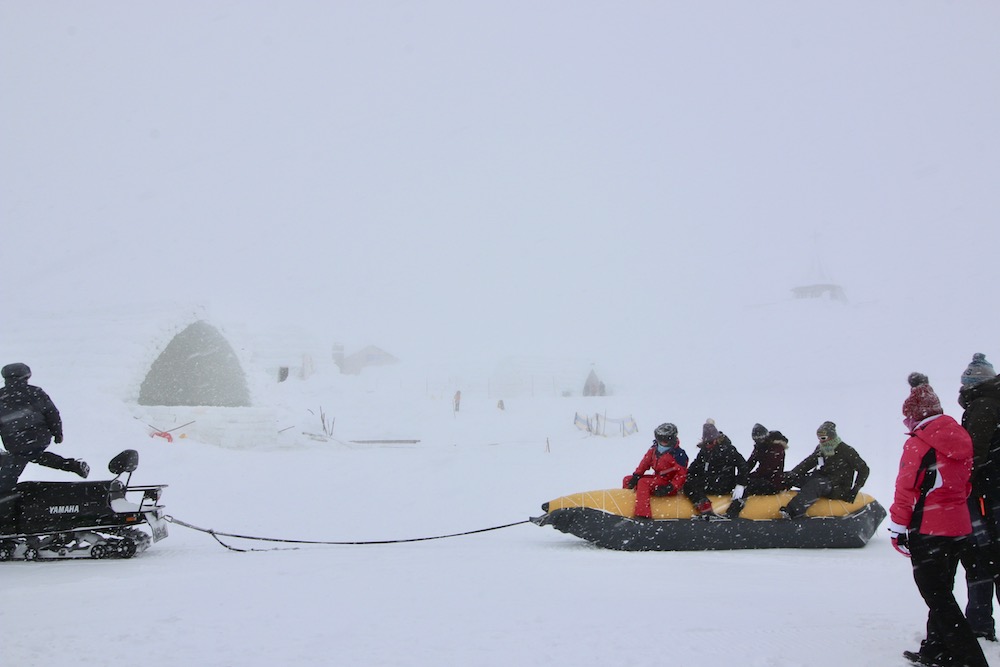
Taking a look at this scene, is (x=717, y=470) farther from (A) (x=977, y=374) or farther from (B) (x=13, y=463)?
(B) (x=13, y=463)

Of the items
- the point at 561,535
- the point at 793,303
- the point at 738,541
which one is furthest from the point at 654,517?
the point at 793,303

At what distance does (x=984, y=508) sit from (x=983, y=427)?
0.46 metres

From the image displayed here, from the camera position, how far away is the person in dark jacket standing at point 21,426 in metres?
5.97

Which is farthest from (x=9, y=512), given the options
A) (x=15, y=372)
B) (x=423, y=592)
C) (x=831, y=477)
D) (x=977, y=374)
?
(x=831, y=477)

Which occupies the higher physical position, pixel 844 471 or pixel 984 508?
pixel 984 508

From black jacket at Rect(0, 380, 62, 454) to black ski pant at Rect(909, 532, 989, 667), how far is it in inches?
255

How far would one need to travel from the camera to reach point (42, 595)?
481 cm

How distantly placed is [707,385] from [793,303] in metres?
35.1

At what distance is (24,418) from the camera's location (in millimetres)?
6004

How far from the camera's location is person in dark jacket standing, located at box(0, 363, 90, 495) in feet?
19.6

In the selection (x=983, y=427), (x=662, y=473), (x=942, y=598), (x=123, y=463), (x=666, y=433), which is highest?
(x=983, y=427)

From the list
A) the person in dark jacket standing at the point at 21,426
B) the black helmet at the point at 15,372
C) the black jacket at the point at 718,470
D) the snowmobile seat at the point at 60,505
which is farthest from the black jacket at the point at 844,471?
the black helmet at the point at 15,372

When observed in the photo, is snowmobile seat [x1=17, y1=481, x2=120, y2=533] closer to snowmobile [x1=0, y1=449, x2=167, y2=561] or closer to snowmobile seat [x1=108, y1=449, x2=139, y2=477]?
snowmobile [x1=0, y1=449, x2=167, y2=561]

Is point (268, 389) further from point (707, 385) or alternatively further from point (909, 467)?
point (707, 385)
